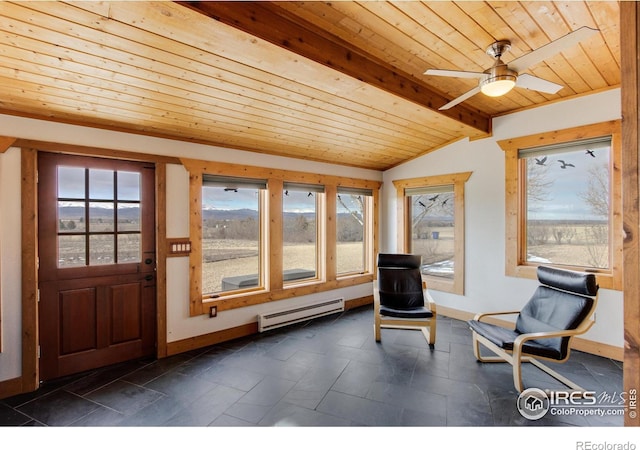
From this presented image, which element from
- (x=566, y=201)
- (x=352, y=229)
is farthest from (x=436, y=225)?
(x=566, y=201)

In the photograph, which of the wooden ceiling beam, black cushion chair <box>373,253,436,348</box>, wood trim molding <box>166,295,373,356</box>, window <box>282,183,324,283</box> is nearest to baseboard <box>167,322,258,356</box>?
wood trim molding <box>166,295,373,356</box>

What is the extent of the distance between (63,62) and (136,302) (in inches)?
86.7

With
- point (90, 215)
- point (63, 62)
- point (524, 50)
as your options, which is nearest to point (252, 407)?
point (90, 215)

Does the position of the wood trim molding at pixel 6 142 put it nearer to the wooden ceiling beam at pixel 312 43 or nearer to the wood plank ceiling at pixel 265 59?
the wood plank ceiling at pixel 265 59

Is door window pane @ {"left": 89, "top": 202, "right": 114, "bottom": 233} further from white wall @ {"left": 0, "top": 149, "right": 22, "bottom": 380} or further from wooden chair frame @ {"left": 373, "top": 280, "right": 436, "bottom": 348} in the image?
wooden chair frame @ {"left": 373, "top": 280, "right": 436, "bottom": 348}

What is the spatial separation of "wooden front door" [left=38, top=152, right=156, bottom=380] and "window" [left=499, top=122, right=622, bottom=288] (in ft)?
14.0

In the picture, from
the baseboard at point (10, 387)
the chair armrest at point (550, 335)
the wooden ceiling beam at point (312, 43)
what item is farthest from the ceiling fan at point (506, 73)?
the baseboard at point (10, 387)

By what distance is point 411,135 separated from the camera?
414 cm

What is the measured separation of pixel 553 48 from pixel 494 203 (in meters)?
2.56

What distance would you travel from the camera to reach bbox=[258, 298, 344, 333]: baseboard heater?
3947 mm

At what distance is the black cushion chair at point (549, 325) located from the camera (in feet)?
8.41

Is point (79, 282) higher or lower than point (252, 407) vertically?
higher

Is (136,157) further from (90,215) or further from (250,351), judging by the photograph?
(250,351)

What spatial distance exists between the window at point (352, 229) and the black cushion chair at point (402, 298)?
0.97 m
